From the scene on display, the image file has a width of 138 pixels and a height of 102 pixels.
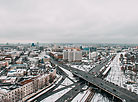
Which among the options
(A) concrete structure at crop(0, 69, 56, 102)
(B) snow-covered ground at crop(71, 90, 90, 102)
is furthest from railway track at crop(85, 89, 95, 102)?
(A) concrete structure at crop(0, 69, 56, 102)

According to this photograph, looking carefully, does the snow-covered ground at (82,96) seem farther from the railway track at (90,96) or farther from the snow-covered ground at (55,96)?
the snow-covered ground at (55,96)

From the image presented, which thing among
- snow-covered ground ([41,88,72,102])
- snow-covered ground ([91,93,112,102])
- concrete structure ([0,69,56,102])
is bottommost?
snow-covered ground ([91,93,112,102])

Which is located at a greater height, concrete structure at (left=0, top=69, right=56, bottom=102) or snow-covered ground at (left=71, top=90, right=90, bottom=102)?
concrete structure at (left=0, top=69, right=56, bottom=102)

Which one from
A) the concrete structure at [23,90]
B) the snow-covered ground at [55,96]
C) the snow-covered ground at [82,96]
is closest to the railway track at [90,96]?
the snow-covered ground at [82,96]

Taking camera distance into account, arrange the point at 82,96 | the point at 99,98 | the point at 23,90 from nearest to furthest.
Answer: the point at 99,98
the point at 23,90
the point at 82,96

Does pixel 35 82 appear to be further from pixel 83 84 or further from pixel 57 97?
pixel 83 84

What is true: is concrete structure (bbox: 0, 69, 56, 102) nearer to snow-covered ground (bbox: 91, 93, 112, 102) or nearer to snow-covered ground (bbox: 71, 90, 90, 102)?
snow-covered ground (bbox: 71, 90, 90, 102)

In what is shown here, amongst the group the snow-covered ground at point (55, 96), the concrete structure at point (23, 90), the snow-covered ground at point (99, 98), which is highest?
the concrete structure at point (23, 90)

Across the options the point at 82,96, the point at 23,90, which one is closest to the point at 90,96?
the point at 82,96

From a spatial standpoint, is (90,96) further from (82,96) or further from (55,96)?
(55,96)

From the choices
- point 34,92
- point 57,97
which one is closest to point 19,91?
point 34,92

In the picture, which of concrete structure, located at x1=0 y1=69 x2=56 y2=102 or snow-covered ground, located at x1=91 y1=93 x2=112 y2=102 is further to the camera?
snow-covered ground, located at x1=91 y1=93 x2=112 y2=102
